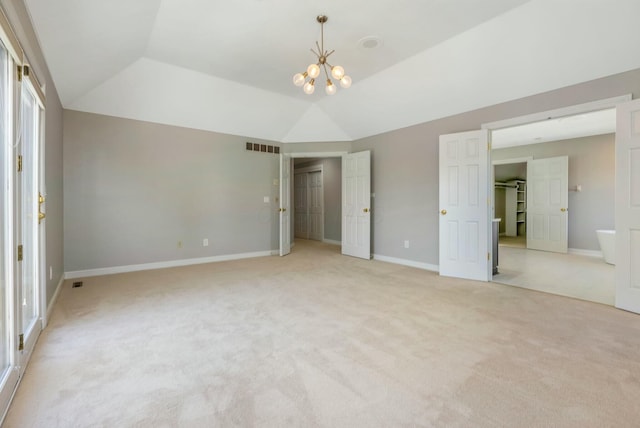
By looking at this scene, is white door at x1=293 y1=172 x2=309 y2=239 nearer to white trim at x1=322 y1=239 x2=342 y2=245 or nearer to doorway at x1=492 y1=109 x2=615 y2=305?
white trim at x1=322 y1=239 x2=342 y2=245

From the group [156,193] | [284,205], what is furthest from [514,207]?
[156,193]

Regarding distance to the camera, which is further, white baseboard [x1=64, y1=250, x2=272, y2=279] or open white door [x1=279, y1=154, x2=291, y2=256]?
open white door [x1=279, y1=154, x2=291, y2=256]

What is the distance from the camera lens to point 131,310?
9.87 ft

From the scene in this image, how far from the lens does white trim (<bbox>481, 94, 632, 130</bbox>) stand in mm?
3166

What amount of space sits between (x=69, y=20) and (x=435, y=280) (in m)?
4.91

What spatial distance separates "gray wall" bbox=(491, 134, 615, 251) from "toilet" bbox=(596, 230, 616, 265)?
0.96m

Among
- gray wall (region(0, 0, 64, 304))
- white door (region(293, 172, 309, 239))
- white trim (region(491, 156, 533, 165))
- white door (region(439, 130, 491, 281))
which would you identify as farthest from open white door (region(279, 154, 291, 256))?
white trim (region(491, 156, 533, 165))

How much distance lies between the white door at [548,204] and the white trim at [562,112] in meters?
3.88

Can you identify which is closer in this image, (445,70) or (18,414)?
(18,414)

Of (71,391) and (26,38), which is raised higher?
(26,38)

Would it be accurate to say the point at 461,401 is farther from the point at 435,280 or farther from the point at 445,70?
the point at 445,70

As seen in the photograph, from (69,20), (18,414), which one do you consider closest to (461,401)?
(18,414)

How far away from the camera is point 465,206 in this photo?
4.35 m

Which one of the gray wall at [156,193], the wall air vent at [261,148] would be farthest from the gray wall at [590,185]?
the gray wall at [156,193]
